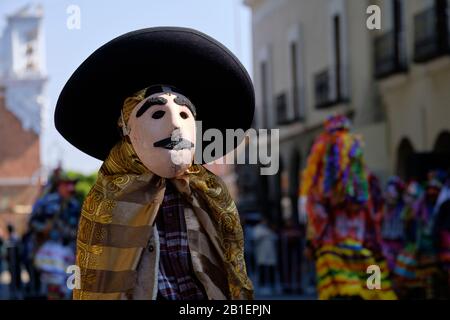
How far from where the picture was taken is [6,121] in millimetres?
35500

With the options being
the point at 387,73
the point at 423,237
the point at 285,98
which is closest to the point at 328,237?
the point at 423,237

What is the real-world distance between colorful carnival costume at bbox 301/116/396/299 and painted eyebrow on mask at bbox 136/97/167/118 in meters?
4.72

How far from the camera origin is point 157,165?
4926mm

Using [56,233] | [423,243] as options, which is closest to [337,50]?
[423,243]

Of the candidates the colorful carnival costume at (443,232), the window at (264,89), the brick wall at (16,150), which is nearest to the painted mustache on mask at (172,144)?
the colorful carnival costume at (443,232)

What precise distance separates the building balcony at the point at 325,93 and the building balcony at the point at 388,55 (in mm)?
2140

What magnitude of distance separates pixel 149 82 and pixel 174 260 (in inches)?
33.3

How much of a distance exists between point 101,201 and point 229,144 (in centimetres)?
78

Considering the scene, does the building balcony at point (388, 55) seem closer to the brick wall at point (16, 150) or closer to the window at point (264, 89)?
the window at point (264, 89)

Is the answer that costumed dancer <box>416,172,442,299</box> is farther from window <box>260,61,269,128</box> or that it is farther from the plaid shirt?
window <box>260,61,269,128</box>

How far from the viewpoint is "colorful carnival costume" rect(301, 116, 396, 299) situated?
375 inches

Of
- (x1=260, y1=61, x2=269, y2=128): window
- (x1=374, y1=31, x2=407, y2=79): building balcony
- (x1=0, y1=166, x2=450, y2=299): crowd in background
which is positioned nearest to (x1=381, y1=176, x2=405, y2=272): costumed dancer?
(x1=0, y1=166, x2=450, y2=299): crowd in background

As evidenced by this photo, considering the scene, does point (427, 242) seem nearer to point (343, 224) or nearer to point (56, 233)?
point (343, 224)
